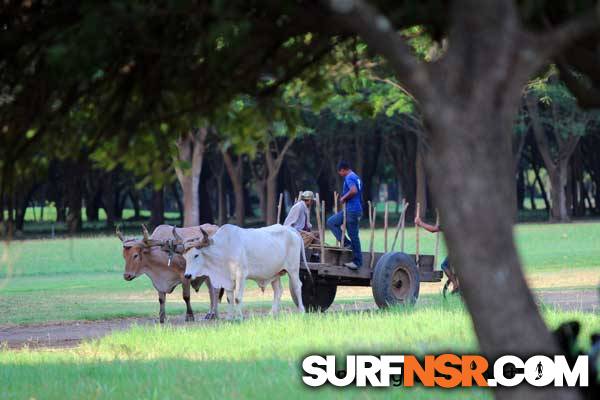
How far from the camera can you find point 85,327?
20266mm

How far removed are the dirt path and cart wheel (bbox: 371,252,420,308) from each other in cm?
78

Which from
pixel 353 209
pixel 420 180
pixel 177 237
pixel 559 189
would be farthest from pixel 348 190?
pixel 559 189

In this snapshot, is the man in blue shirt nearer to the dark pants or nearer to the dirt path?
the dark pants

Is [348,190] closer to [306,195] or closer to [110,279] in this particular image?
[306,195]

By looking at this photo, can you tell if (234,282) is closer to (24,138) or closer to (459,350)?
(459,350)

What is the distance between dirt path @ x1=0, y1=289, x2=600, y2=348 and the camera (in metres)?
18.0

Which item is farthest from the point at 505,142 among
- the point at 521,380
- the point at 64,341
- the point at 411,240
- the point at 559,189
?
the point at 559,189

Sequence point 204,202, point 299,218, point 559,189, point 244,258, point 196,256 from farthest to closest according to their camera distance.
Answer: point 204,202, point 559,189, point 299,218, point 244,258, point 196,256

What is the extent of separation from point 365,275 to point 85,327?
434 centimetres

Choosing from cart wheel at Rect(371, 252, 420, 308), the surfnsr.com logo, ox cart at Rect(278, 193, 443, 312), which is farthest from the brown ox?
the surfnsr.com logo

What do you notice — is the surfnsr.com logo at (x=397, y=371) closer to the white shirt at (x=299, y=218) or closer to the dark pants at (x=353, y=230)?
the dark pants at (x=353, y=230)

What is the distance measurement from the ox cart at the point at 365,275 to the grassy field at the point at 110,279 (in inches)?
95.1

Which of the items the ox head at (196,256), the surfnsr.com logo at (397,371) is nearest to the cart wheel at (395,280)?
the ox head at (196,256)

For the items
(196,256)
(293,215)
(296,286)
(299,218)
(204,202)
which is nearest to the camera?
(196,256)
